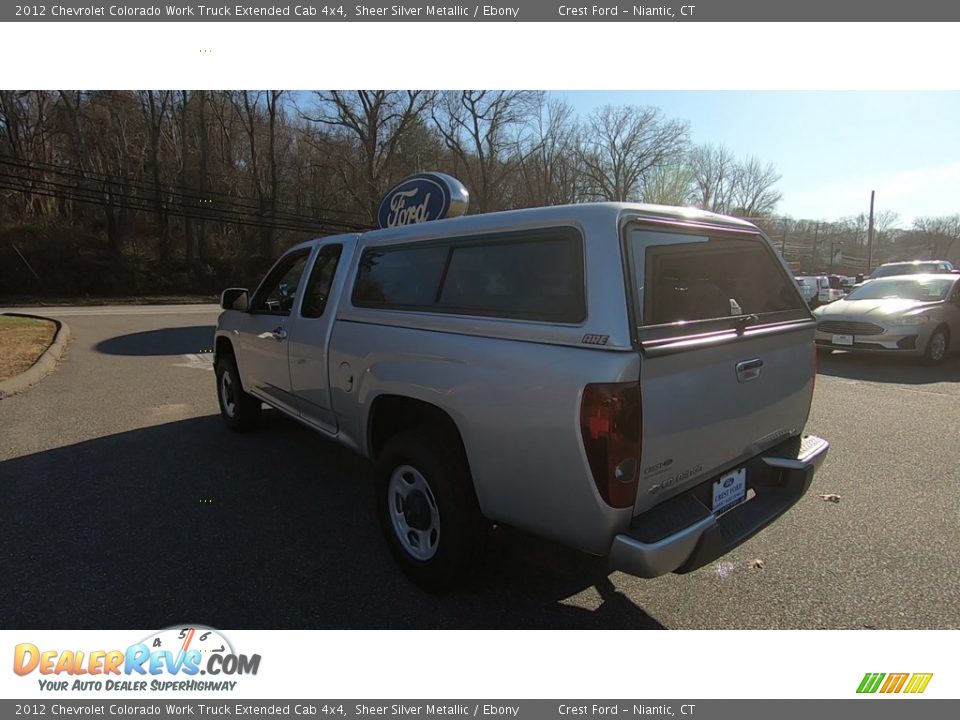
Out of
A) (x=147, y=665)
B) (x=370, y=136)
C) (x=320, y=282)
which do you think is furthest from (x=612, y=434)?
(x=370, y=136)

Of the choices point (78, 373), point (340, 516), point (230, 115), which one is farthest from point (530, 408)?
point (230, 115)

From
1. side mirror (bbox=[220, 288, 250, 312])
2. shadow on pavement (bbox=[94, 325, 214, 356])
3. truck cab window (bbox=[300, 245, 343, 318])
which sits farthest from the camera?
shadow on pavement (bbox=[94, 325, 214, 356])

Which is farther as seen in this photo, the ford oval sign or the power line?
the power line

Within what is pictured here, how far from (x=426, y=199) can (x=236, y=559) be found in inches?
166


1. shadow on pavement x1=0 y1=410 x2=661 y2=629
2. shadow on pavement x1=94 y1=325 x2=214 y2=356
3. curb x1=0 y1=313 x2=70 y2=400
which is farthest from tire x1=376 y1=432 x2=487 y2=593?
shadow on pavement x1=94 y1=325 x2=214 y2=356

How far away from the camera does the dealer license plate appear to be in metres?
2.41

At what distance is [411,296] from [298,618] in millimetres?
1750

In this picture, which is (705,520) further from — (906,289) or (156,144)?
(156,144)

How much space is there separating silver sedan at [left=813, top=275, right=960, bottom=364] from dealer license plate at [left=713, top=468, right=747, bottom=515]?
8.06 metres

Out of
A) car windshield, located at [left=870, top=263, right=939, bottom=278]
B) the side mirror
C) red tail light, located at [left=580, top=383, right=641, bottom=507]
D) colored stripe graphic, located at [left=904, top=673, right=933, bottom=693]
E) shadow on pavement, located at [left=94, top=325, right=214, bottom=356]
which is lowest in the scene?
colored stripe graphic, located at [left=904, top=673, right=933, bottom=693]

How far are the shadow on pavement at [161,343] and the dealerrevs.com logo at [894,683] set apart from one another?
452 inches

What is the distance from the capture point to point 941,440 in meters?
4.92

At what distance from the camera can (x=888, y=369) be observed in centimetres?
855

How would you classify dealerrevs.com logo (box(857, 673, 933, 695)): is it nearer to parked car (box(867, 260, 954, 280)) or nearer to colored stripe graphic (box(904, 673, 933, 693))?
colored stripe graphic (box(904, 673, 933, 693))
